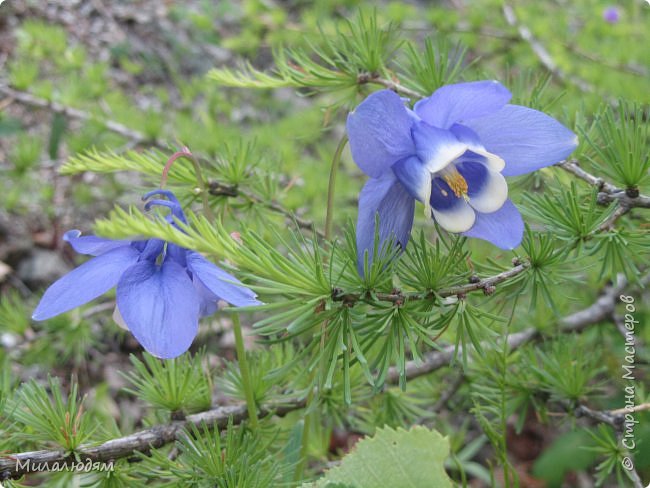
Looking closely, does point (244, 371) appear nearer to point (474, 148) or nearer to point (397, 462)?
point (397, 462)

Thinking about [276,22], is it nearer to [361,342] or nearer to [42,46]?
[42,46]

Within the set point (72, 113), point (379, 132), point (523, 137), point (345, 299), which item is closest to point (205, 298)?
point (345, 299)

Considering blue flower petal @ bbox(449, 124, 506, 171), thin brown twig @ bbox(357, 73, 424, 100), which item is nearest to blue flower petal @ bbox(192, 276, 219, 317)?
blue flower petal @ bbox(449, 124, 506, 171)

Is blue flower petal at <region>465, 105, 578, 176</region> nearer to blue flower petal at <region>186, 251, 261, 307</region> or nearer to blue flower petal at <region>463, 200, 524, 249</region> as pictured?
blue flower petal at <region>463, 200, 524, 249</region>

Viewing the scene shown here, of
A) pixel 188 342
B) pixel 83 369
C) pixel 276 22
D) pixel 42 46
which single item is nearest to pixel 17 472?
pixel 188 342

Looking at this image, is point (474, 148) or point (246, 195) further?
point (246, 195)

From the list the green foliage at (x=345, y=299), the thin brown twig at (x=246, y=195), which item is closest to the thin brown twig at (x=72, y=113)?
the green foliage at (x=345, y=299)
